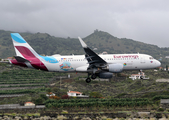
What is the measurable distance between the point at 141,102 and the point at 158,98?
7.43 m

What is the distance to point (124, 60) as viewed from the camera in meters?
52.7

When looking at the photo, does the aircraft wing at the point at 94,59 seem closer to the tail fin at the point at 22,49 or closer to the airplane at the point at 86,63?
the airplane at the point at 86,63

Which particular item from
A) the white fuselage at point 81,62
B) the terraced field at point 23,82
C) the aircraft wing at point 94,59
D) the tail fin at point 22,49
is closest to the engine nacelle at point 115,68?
the white fuselage at point 81,62

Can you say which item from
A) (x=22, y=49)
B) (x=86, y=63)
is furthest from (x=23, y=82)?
(x=86, y=63)

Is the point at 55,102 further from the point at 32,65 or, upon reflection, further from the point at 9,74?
the point at 9,74

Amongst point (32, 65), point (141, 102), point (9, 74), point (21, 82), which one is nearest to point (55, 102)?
point (141, 102)

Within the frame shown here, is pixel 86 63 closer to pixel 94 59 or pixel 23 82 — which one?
pixel 94 59

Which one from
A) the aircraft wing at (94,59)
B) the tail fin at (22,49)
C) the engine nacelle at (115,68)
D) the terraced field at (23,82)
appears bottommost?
the terraced field at (23,82)

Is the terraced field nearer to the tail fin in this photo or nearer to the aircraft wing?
the tail fin

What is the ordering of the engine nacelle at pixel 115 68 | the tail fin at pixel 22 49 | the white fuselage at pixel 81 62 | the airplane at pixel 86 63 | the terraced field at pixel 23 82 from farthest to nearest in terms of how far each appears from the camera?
1. the terraced field at pixel 23 82
2. the tail fin at pixel 22 49
3. the white fuselage at pixel 81 62
4. the airplane at pixel 86 63
5. the engine nacelle at pixel 115 68

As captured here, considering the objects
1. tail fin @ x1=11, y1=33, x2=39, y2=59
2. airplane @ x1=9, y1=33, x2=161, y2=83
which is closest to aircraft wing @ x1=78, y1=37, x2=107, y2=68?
airplane @ x1=9, y1=33, x2=161, y2=83

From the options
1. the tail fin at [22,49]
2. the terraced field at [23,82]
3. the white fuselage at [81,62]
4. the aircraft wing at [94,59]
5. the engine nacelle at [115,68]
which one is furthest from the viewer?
the terraced field at [23,82]

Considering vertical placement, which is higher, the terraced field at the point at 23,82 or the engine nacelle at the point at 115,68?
the engine nacelle at the point at 115,68

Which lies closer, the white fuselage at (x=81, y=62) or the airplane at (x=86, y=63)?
the airplane at (x=86, y=63)
